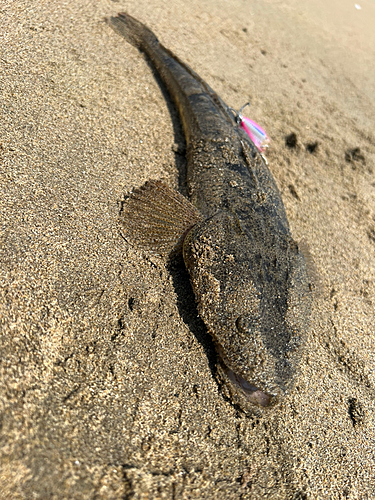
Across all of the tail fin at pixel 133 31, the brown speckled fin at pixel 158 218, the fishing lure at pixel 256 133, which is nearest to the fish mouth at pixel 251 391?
the brown speckled fin at pixel 158 218

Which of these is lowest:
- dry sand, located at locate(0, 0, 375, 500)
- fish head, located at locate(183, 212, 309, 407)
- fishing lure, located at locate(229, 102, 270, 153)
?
dry sand, located at locate(0, 0, 375, 500)

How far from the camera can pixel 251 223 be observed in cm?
291

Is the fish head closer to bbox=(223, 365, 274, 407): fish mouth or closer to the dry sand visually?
bbox=(223, 365, 274, 407): fish mouth

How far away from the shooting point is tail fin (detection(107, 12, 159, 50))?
4.80 meters

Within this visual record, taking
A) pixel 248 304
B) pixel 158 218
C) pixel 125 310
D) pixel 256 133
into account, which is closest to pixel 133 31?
pixel 256 133

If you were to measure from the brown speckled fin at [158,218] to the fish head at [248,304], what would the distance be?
0.16 meters

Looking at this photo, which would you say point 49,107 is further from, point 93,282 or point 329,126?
point 329,126

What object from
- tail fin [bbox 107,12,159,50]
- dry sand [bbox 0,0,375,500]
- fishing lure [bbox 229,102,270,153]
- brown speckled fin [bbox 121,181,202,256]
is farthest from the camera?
tail fin [bbox 107,12,159,50]

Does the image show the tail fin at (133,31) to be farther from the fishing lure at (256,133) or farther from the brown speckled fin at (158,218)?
the brown speckled fin at (158,218)

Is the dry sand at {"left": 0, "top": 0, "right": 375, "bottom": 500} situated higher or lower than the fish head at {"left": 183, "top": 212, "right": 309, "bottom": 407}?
lower

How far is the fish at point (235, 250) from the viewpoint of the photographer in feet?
7.50

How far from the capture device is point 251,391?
2.29 metres

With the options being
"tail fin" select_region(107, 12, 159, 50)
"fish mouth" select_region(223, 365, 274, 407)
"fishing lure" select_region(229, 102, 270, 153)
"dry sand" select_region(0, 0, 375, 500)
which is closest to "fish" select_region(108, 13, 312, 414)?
"fish mouth" select_region(223, 365, 274, 407)

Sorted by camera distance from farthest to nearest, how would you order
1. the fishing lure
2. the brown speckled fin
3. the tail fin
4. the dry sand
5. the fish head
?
the tail fin < the fishing lure < the brown speckled fin < the fish head < the dry sand
